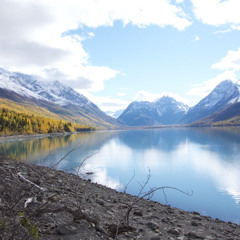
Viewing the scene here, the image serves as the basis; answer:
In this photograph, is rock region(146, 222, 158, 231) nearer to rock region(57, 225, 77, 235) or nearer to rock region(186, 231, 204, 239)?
rock region(186, 231, 204, 239)

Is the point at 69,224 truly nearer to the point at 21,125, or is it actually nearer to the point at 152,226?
the point at 152,226

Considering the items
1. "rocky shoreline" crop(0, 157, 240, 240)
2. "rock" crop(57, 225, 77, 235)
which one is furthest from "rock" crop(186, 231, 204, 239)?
"rock" crop(57, 225, 77, 235)

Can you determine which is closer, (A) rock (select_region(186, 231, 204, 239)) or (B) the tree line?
(A) rock (select_region(186, 231, 204, 239))

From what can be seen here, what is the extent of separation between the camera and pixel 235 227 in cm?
1612

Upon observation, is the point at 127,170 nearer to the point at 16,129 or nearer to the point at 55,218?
the point at 55,218

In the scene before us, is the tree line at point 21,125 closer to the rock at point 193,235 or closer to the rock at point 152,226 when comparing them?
the rock at point 152,226

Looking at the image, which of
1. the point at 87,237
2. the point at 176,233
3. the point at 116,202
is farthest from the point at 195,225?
the point at 87,237

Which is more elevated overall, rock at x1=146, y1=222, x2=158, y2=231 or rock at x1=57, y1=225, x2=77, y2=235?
rock at x1=57, y1=225, x2=77, y2=235


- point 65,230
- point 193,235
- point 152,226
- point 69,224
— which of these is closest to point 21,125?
point 152,226

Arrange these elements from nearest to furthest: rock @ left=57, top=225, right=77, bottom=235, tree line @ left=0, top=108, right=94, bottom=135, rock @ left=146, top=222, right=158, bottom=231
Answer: rock @ left=57, top=225, right=77, bottom=235, rock @ left=146, top=222, right=158, bottom=231, tree line @ left=0, top=108, right=94, bottom=135

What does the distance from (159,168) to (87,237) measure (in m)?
39.2

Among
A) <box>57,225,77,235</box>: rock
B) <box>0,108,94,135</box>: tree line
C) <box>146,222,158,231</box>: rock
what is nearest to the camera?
<box>57,225,77,235</box>: rock

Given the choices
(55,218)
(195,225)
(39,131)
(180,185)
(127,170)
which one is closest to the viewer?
(55,218)

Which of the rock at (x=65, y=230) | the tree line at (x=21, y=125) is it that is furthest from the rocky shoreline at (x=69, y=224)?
the tree line at (x=21, y=125)
